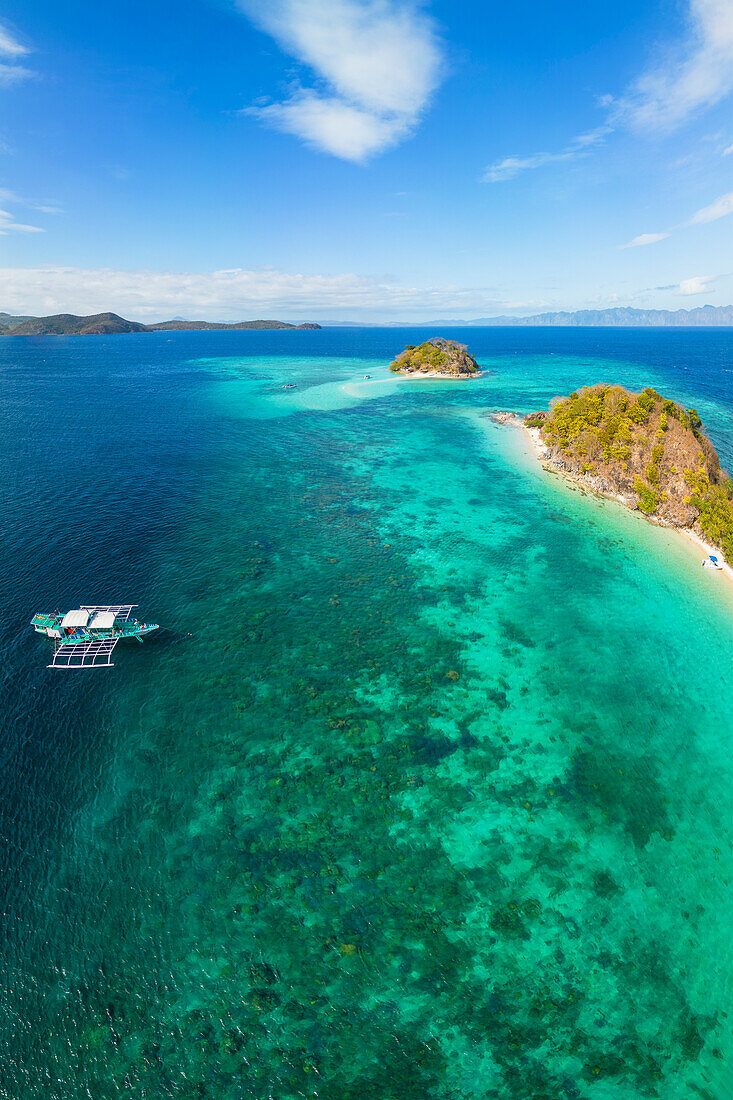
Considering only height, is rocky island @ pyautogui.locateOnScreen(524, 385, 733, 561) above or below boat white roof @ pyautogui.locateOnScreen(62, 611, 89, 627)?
above

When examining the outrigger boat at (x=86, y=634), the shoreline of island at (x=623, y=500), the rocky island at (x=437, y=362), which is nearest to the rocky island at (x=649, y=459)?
the shoreline of island at (x=623, y=500)

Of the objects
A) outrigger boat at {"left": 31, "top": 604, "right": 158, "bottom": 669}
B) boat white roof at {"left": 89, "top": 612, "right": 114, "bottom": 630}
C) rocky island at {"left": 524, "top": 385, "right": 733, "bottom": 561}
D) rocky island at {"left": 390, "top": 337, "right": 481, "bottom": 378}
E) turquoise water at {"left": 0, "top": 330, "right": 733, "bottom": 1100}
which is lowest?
turquoise water at {"left": 0, "top": 330, "right": 733, "bottom": 1100}

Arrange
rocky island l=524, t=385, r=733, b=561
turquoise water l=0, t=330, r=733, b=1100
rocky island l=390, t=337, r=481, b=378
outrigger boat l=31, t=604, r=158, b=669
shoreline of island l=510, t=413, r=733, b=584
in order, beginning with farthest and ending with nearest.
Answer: rocky island l=390, t=337, r=481, b=378
rocky island l=524, t=385, r=733, b=561
shoreline of island l=510, t=413, r=733, b=584
outrigger boat l=31, t=604, r=158, b=669
turquoise water l=0, t=330, r=733, b=1100

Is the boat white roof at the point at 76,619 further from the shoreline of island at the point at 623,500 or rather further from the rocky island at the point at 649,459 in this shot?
the rocky island at the point at 649,459

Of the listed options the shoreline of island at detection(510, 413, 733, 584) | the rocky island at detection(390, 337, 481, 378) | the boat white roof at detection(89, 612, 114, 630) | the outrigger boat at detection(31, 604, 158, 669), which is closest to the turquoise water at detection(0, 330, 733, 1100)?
the outrigger boat at detection(31, 604, 158, 669)

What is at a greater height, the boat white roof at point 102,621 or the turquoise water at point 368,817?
the boat white roof at point 102,621

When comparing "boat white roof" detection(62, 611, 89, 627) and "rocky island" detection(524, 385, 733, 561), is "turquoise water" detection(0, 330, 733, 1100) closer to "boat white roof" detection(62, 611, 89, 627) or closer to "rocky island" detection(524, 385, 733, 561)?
"boat white roof" detection(62, 611, 89, 627)
